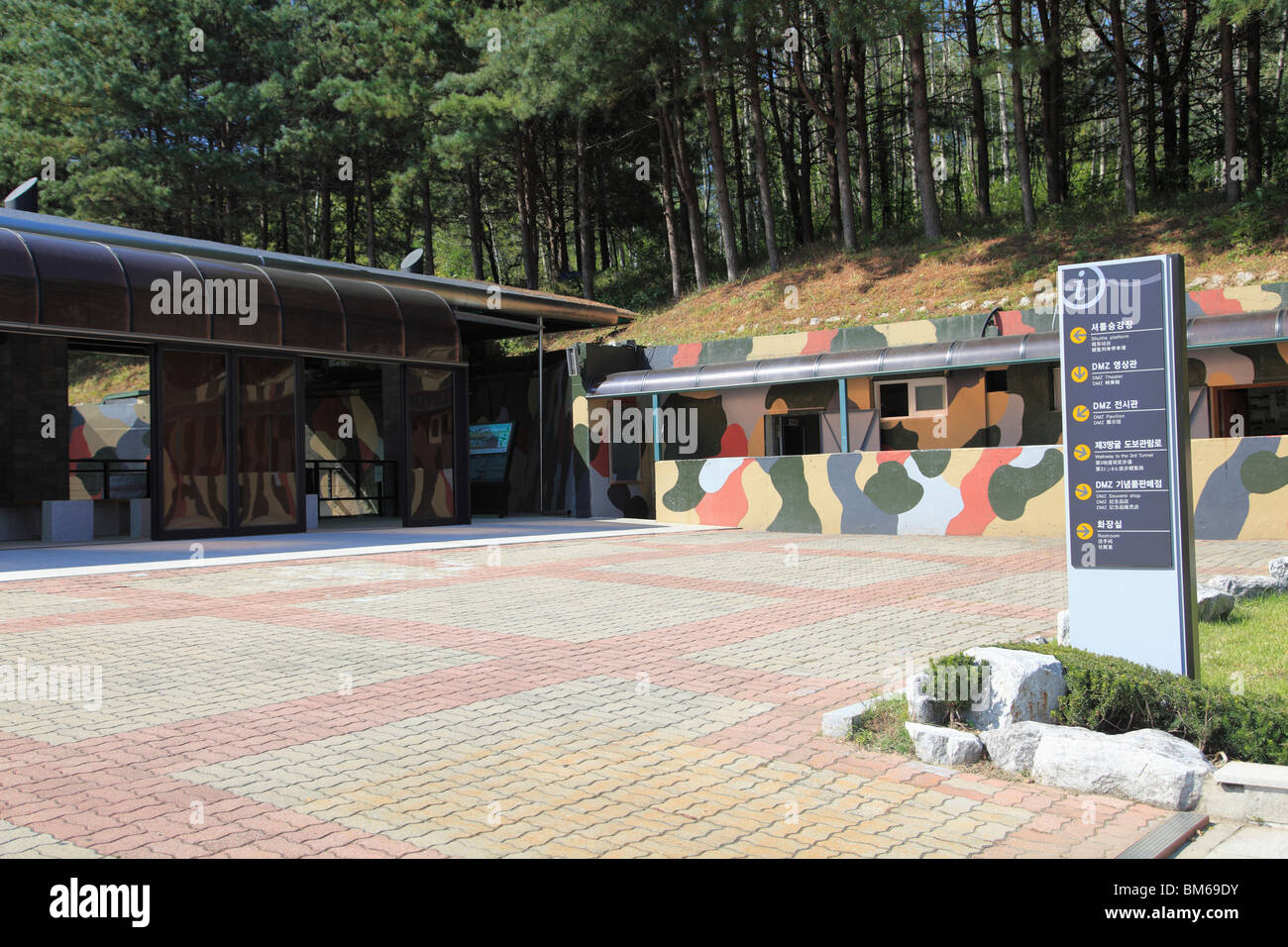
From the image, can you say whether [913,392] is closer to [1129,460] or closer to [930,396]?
[930,396]

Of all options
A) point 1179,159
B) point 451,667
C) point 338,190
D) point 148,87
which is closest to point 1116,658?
point 451,667

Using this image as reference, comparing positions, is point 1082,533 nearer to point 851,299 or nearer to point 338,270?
point 338,270

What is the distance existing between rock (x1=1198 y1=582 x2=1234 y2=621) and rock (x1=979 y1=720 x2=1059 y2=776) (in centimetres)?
400

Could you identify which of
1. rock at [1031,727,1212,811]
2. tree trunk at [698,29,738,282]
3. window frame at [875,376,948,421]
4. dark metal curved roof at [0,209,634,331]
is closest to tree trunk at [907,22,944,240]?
tree trunk at [698,29,738,282]

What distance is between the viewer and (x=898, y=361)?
19.5 metres

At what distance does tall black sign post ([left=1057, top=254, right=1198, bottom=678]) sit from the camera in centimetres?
589

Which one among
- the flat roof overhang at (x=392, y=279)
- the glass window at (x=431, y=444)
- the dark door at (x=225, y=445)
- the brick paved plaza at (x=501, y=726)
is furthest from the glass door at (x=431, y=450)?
the brick paved plaza at (x=501, y=726)

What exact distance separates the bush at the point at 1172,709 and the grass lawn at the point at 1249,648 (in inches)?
27.5

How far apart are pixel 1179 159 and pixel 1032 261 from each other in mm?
9801

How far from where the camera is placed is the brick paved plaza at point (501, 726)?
13.5 ft

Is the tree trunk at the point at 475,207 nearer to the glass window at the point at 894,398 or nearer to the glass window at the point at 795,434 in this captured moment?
the glass window at the point at 795,434

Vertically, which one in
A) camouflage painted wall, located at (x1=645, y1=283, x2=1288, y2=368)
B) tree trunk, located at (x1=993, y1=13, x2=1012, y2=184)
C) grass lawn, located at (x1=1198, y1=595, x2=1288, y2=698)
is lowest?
grass lawn, located at (x1=1198, y1=595, x2=1288, y2=698)

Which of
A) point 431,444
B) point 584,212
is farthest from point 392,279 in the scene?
point 584,212

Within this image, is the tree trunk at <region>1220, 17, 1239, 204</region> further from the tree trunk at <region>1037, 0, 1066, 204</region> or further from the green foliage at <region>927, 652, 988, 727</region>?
the green foliage at <region>927, 652, 988, 727</region>
